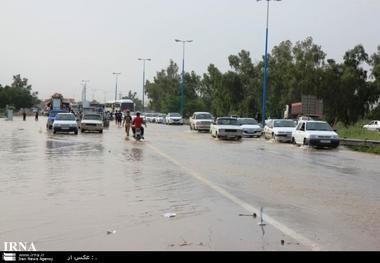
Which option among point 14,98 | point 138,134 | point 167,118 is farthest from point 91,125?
point 14,98

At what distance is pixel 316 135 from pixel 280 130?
6724 millimetres

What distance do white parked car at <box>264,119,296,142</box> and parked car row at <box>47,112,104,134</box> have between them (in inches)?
474

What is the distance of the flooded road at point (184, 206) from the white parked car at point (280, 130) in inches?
766

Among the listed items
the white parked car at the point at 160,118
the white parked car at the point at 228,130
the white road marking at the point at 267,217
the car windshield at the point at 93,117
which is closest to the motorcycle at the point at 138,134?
the white parked car at the point at 228,130

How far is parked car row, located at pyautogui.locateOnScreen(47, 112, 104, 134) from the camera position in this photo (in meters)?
41.6

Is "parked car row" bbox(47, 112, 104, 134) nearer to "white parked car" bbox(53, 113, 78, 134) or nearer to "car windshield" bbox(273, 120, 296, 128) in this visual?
"white parked car" bbox(53, 113, 78, 134)

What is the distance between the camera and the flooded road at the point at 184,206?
796 cm

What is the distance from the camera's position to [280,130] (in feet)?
129

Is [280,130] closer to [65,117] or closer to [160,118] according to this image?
[65,117]

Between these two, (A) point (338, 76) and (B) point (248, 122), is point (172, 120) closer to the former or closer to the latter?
(A) point (338, 76)

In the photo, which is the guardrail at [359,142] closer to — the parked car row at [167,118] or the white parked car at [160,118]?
the parked car row at [167,118]

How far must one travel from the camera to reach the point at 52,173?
15.9 metres
